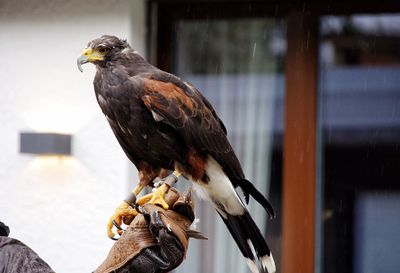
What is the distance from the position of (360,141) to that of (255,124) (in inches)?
20.3

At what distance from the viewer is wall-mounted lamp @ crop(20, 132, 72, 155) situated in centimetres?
404

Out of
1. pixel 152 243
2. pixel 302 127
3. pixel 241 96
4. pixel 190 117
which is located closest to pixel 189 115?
pixel 190 117

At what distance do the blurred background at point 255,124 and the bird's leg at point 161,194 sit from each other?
5.91 ft

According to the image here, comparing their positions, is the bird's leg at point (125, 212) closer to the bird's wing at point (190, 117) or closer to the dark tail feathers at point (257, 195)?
the bird's wing at point (190, 117)

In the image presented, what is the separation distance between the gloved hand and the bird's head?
38 centimetres

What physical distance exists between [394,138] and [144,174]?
2087 mm

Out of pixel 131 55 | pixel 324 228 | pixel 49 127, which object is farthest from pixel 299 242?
pixel 131 55

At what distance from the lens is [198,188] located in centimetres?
244

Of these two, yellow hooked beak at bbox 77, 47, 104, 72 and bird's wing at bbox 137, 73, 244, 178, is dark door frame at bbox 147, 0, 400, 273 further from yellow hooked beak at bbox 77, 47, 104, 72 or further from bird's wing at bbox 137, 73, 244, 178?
yellow hooked beak at bbox 77, 47, 104, 72

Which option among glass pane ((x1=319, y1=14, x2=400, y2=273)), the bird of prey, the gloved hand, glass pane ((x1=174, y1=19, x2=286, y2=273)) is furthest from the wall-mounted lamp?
the gloved hand

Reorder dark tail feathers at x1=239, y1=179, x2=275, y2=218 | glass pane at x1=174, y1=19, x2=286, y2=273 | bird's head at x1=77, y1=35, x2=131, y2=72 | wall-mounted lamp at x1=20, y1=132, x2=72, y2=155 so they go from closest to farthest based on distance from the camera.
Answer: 1. bird's head at x1=77, y1=35, x2=131, y2=72
2. dark tail feathers at x1=239, y1=179, x2=275, y2=218
3. wall-mounted lamp at x1=20, y1=132, x2=72, y2=155
4. glass pane at x1=174, y1=19, x2=286, y2=273

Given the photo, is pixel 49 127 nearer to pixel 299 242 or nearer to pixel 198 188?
pixel 299 242

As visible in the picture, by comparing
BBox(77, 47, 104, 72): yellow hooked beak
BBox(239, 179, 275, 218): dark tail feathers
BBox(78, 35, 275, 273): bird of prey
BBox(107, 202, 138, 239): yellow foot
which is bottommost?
BBox(107, 202, 138, 239): yellow foot

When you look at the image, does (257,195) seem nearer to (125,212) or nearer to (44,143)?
(125,212)
